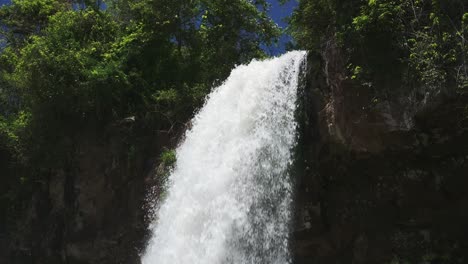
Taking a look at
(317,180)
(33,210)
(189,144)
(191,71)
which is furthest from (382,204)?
(33,210)

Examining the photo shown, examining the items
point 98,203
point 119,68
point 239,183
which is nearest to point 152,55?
point 119,68

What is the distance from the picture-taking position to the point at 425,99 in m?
9.08

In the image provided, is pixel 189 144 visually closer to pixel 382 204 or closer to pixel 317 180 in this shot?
pixel 317 180

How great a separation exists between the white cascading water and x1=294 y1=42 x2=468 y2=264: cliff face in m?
0.67

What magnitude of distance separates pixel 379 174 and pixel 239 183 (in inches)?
121

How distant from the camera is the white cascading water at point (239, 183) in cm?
998

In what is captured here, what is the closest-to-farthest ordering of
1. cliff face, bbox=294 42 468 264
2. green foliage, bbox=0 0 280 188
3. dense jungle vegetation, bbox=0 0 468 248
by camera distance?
dense jungle vegetation, bbox=0 0 468 248 → cliff face, bbox=294 42 468 264 → green foliage, bbox=0 0 280 188

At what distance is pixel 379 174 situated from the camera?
10.7 m

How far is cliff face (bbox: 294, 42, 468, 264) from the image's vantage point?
31.6 ft

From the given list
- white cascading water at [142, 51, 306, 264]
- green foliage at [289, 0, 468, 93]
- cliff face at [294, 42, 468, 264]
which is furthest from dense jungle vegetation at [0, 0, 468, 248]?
white cascading water at [142, 51, 306, 264]

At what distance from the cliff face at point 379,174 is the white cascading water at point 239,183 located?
0.67 metres

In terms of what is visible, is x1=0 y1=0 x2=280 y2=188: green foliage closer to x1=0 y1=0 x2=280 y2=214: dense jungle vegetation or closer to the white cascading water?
x1=0 y1=0 x2=280 y2=214: dense jungle vegetation

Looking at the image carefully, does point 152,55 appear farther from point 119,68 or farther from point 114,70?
point 114,70

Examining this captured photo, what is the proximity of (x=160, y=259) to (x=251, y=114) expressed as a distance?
12.9 feet
